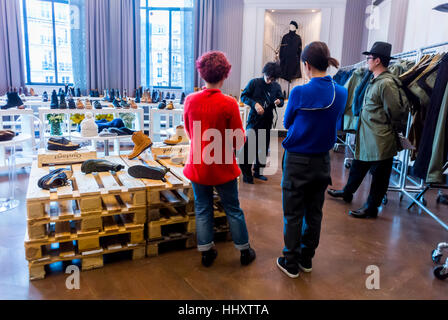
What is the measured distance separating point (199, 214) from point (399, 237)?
1.84m

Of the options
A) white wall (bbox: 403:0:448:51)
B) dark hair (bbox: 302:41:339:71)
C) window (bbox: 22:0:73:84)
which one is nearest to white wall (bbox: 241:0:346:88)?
white wall (bbox: 403:0:448:51)

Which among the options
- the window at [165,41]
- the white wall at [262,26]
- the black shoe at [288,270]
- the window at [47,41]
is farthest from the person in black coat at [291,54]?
the black shoe at [288,270]

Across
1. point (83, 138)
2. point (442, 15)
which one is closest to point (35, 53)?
point (83, 138)

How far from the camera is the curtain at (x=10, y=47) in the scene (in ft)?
20.9

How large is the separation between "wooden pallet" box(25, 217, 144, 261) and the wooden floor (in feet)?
0.53

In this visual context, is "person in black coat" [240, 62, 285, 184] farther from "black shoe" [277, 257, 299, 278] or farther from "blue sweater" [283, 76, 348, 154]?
"black shoe" [277, 257, 299, 278]

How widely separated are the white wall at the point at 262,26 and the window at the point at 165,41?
1311 mm

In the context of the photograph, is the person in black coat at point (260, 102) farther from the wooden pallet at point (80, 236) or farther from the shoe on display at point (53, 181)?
the shoe on display at point (53, 181)

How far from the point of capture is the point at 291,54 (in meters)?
7.91

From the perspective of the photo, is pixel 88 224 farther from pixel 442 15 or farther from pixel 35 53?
pixel 35 53

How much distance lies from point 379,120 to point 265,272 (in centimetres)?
174

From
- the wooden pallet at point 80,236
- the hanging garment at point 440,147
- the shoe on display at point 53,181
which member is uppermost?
the hanging garment at point 440,147

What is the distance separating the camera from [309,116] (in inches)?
77.9

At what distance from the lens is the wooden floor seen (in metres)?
2.03
